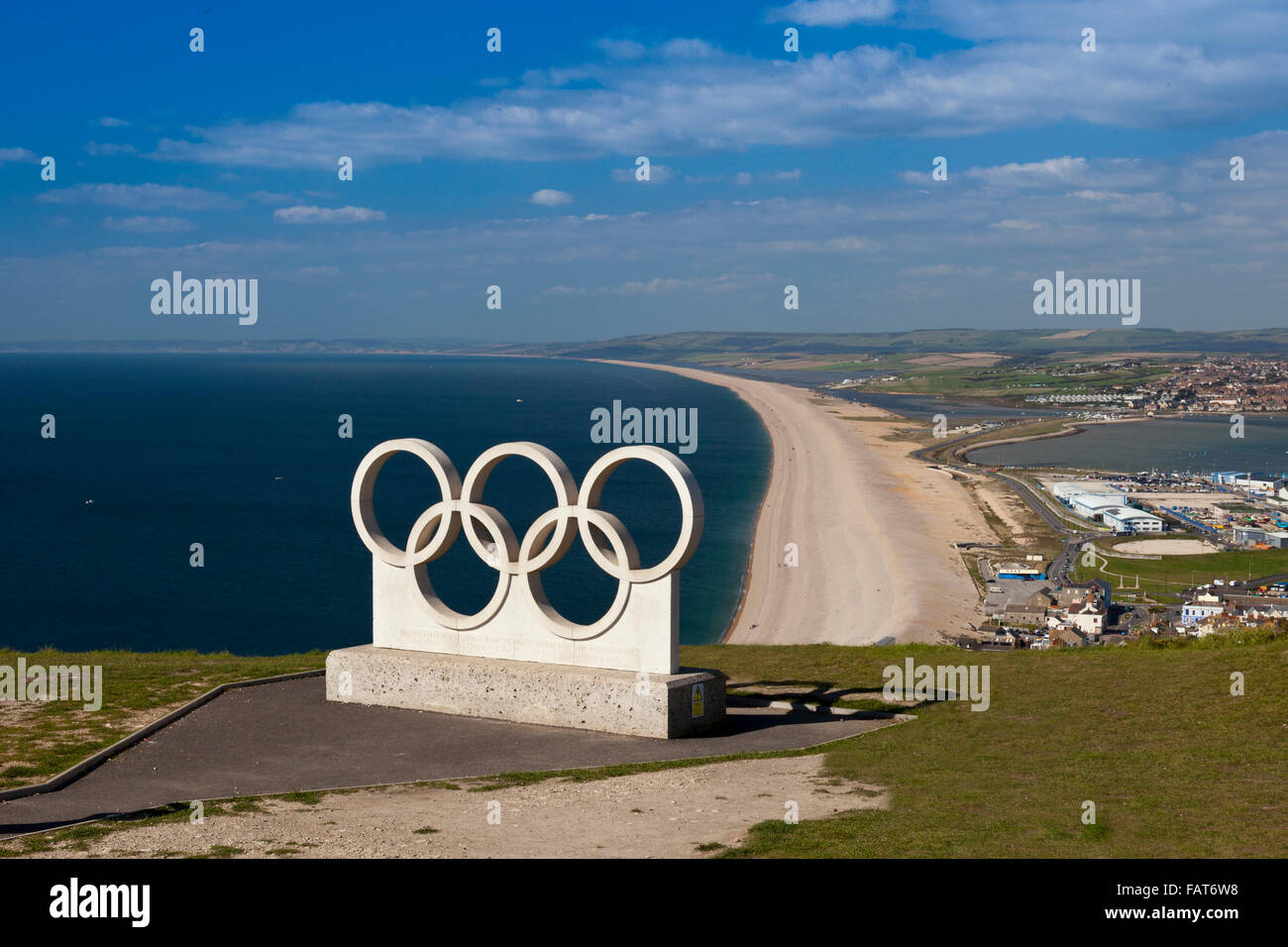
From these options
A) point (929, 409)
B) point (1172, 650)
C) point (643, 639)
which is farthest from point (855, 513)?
point (929, 409)

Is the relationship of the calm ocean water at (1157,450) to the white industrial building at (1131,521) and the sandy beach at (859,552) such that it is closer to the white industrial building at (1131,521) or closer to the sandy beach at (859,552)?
the sandy beach at (859,552)

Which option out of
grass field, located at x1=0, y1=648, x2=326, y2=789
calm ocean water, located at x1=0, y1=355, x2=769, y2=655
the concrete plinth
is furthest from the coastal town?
grass field, located at x1=0, y1=648, x2=326, y2=789
